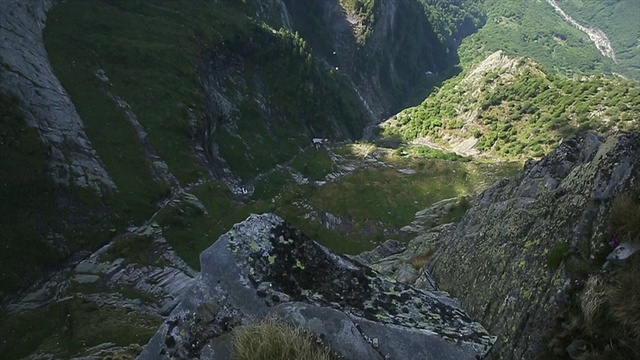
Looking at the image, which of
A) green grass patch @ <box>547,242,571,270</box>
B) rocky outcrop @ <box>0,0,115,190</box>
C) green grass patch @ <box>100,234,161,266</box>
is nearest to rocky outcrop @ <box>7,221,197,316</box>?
green grass patch @ <box>100,234,161,266</box>

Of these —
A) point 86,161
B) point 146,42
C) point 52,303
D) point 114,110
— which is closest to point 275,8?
point 146,42

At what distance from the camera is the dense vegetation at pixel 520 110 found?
10894 cm

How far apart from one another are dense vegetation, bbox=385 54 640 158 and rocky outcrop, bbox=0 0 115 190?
98.3 meters

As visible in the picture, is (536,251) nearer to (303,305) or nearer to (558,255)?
(558,255)

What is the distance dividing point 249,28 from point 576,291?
127 m

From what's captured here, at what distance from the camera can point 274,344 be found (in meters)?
8.11

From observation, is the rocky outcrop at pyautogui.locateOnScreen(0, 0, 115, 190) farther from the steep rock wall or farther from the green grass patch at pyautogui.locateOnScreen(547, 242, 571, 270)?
the green grass patch at pyautogui.locateOnScreen(547, 242, 571, 270)

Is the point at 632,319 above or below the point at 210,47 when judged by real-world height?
below

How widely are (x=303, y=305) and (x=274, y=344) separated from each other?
2166mm

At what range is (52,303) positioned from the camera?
46.2 metres

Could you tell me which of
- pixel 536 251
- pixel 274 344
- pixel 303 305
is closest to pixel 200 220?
pixel 303 305

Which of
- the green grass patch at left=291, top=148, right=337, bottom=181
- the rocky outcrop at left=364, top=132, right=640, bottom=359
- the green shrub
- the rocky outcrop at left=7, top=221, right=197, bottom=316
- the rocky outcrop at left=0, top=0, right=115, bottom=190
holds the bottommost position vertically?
the rocky outcrop at left=364, top=132, right=640, bottom=359

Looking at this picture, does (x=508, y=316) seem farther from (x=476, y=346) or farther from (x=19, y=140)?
(x=19, y=140)

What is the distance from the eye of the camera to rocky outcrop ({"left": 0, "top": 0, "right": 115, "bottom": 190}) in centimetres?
6275
